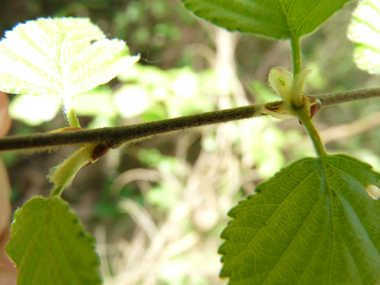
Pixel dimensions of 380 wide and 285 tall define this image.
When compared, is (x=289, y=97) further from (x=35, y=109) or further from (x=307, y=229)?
(x=35, y=109)

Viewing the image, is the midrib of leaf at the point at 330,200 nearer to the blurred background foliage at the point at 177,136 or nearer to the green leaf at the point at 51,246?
the green leaf at the point at 51,246

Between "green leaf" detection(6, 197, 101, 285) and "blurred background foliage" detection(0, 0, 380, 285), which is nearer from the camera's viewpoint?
"green leaf" detection(6, 197, 101, 285)

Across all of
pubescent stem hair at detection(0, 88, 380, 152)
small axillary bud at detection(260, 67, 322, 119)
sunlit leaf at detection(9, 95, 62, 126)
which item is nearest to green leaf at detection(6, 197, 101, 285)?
pubescent stem hair at detection(0, 88, 380, 152)

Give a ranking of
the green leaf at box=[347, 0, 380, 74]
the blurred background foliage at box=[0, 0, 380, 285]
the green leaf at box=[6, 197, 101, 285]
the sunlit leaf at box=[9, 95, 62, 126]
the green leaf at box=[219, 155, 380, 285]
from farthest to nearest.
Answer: the blurred background foliage at box=[0, 0, 380, 285], the sunlit leaf at box=[9, 95, 62, 126], the green leaf at box=[347, 0, 380, 74], the green leaf at box=[219, 155, 380, 285], the green leaf at box=[6, 197, 101, 285]

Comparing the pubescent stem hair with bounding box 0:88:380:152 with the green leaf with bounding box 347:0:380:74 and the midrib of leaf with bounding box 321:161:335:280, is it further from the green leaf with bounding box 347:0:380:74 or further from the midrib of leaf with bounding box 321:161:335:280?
the green leaf with bounding box 347:0:380:74

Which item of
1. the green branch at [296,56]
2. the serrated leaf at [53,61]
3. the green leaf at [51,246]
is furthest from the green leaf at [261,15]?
the green leaf at [51,246]

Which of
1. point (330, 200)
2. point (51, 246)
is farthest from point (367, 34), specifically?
point (51, 246)
